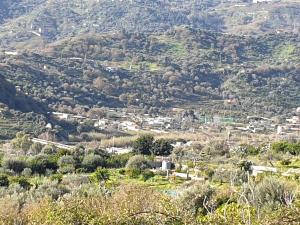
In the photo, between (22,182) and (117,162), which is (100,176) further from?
(117,162)

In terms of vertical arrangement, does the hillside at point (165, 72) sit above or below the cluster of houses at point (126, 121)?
above

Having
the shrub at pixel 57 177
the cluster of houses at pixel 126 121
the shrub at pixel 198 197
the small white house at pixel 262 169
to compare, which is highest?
the shrub at pixel 198 197

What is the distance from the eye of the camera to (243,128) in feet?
232

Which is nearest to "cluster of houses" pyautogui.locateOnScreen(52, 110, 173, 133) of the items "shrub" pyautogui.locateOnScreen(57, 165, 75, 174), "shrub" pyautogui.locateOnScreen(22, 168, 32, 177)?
"shrub" pyautogui.locateOnScreen(57, 165, 75, 174)

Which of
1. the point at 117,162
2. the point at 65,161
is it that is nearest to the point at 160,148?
the point at 117,162

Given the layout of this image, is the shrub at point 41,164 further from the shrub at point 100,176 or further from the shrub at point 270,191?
the shrub at point 270,191

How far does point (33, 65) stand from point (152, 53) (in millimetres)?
36797

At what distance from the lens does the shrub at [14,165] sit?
24044mm

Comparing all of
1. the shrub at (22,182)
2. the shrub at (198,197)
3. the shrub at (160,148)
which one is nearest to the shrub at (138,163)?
the shrub at (160,148)

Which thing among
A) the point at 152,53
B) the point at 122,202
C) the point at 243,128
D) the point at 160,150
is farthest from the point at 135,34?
the point at 122,202

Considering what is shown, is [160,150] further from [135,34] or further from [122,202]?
[135,34]

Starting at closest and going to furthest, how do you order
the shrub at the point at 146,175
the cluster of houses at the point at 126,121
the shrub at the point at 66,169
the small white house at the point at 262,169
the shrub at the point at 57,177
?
the shrub at the point at 57,177 < the small white house at the point at 262,169 < the shrub at the point at 146,175 < the shrub at the point at 66,169 < the cluster of houses at the point at 126,121

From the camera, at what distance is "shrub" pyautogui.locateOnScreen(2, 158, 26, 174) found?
2404cm

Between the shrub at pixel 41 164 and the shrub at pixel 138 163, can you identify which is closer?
Result: the shrub at pixel 41 164
